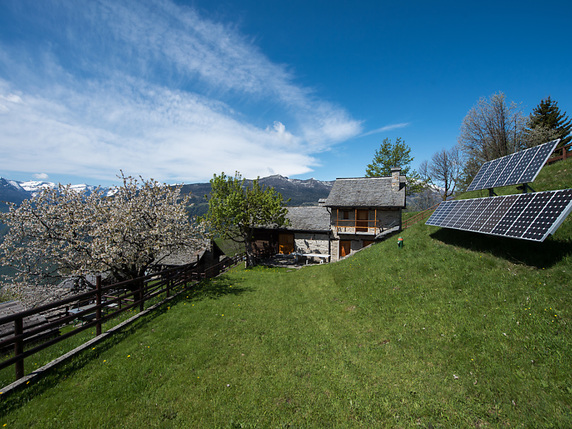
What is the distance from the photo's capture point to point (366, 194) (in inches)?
964

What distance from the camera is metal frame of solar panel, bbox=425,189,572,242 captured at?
6785mm

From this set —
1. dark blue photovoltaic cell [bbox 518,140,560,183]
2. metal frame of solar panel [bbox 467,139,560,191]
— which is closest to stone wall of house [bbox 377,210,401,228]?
metal frame of solar panel [bbox 467,139,560,191]

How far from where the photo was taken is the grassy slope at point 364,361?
4.61 meters

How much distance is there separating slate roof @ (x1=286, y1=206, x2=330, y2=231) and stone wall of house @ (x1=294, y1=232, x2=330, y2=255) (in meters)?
0.93

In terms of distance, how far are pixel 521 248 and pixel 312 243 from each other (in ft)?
62.8

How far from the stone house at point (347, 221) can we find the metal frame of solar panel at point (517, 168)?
8993 mm

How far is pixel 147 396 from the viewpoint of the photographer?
531 cm

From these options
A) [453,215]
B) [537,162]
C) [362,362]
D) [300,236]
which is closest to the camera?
[362,362]

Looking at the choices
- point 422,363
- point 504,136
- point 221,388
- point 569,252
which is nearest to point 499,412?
point 422,363

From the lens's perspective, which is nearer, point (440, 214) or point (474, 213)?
point (474, 213)

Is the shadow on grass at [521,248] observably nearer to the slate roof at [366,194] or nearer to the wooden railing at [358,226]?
the slate roof at [366,194]

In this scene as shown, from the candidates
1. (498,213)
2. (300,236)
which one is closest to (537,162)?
(498,213)

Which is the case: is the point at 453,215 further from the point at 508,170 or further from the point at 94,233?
the point at 94,233

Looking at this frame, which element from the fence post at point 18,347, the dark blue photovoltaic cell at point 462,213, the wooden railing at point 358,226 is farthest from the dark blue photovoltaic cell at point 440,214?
the fence post at point 18,347
